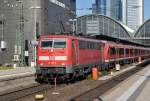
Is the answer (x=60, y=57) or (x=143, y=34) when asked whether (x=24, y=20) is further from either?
(x=143, y=34)

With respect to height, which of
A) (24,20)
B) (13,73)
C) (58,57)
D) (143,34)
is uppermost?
(24,20)

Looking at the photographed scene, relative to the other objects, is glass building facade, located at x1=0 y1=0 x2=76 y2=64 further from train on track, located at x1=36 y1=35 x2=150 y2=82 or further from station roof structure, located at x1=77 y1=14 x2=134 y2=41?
station roof structure, located at x1=77 y1=14 x2=134 y2=41

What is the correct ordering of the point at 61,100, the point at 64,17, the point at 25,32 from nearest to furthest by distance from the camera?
the point at 61,100
the point at 25,32
the point at 64,17

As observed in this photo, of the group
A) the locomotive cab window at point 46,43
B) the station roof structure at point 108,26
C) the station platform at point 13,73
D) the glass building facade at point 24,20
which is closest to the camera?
the locomotive cab window at point 46,43

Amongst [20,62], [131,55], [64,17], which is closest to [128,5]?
[131,55]

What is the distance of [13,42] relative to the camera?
89.9 meters

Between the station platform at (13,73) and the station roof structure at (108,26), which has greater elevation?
the station roof structure at (108,26)

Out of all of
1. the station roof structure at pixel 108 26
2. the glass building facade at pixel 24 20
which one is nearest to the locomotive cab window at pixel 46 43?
the glass building facade at pixel 24 20

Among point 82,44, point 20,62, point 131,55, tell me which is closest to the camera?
point 82,44

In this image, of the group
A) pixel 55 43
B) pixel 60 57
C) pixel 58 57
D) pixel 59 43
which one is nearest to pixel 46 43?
pixel 55 43

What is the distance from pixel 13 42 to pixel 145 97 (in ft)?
237

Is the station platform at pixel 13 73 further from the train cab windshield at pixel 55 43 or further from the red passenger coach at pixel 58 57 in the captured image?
the train cab windshield at pixel 55 43

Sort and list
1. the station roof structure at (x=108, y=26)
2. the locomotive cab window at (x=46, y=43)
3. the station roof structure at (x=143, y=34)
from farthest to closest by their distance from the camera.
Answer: the station roof structure at (x=143, y=34) → the station roof structure at (x=108, y=26) → the locomotive cab window at (x=46, y=43)

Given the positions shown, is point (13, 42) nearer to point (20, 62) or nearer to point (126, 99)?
point (20, 62)
